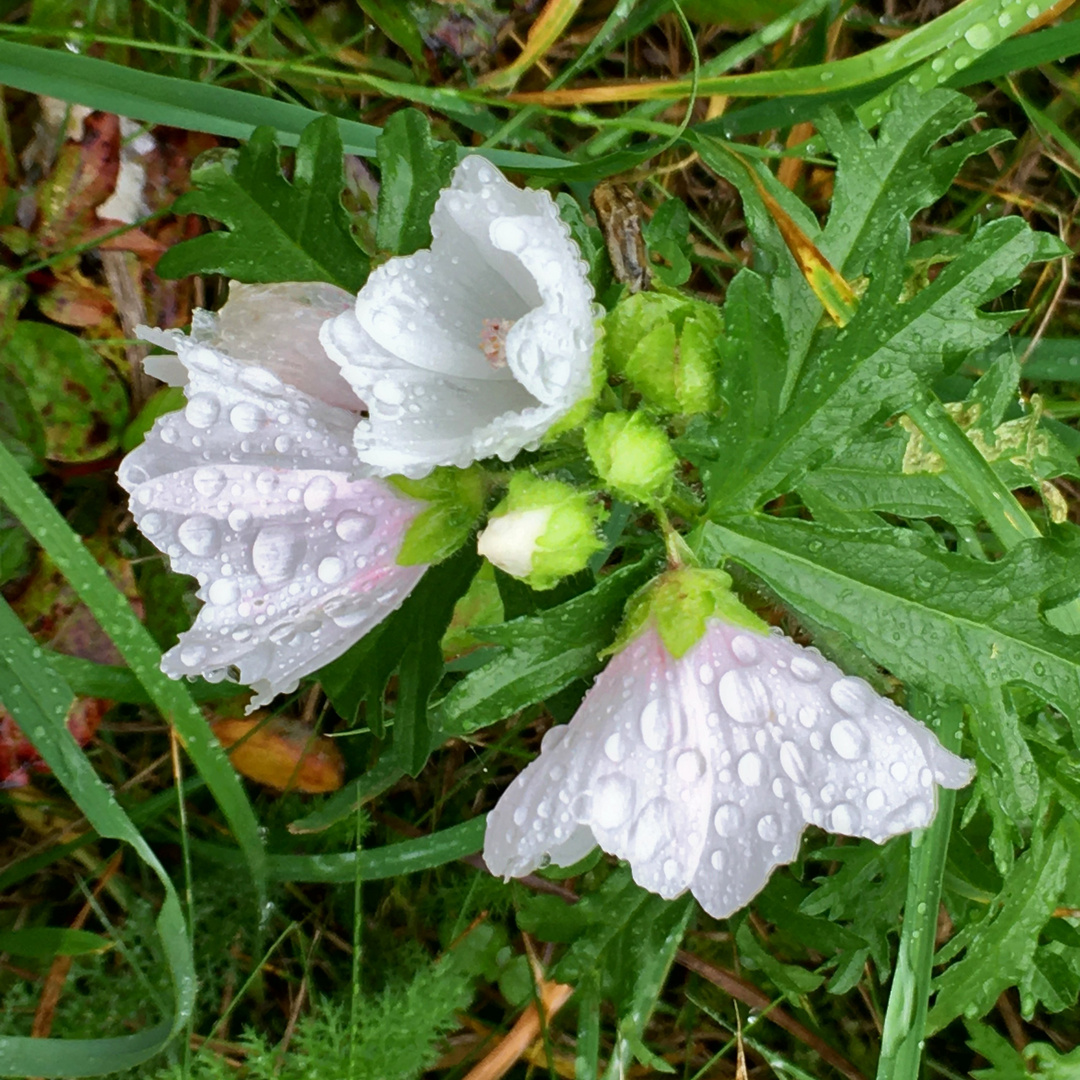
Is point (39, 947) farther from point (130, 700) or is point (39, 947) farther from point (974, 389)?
point (974, 389)

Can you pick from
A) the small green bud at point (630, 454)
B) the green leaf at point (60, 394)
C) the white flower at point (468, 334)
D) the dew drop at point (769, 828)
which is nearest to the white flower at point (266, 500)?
the white flower at point (468, 334)

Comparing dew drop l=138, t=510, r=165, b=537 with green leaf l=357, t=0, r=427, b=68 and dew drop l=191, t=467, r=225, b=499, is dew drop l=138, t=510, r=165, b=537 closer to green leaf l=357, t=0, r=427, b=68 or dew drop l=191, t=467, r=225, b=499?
dew drop l=191, t=467, r=225, b=499

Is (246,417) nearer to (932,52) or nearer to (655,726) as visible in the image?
(655,726)

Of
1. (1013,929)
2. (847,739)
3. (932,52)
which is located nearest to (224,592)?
(847,739)

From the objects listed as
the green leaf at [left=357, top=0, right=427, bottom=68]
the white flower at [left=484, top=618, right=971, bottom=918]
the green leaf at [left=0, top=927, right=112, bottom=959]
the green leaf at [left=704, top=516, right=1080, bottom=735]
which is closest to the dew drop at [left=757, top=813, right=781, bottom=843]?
the white flower at [left=484, top=618, right=971, bottom=918]

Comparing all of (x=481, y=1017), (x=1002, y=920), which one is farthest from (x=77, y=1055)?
(x=1002, y=920)

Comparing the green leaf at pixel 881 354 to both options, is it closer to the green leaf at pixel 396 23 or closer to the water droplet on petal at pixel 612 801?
the water droplet on petal at pixel 612 801
